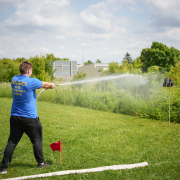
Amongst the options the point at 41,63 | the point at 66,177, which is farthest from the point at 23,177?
the point at 41,63

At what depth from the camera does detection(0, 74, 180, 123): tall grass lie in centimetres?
878

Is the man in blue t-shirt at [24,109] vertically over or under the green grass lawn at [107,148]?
over

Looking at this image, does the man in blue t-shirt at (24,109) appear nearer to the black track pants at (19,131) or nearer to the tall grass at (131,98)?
the black track pants at (19,131)

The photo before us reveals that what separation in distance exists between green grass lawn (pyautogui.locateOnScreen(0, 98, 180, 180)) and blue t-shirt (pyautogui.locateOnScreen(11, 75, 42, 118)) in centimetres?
120

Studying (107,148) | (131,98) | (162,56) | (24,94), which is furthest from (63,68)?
(24,94)

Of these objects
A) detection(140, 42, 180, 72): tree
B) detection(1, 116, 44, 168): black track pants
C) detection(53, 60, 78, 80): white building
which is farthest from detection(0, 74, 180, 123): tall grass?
detection(53, 60, 78, 80): white building

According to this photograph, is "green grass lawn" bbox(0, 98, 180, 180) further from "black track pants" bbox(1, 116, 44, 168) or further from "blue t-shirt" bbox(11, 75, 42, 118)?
"blue t-shirt" bbox(11, 75, 42, 118)

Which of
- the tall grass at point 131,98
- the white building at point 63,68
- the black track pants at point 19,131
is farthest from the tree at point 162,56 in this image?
the white building at point 63,68

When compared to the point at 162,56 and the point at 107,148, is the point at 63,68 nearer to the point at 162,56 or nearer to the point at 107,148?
the point at 162,56

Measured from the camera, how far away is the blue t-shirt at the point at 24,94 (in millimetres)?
3551

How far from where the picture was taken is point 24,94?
358 centimetres

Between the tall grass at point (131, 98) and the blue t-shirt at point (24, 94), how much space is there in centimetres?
516

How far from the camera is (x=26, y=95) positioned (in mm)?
3594

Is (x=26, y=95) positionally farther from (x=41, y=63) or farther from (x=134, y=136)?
(x=41, y=63)
